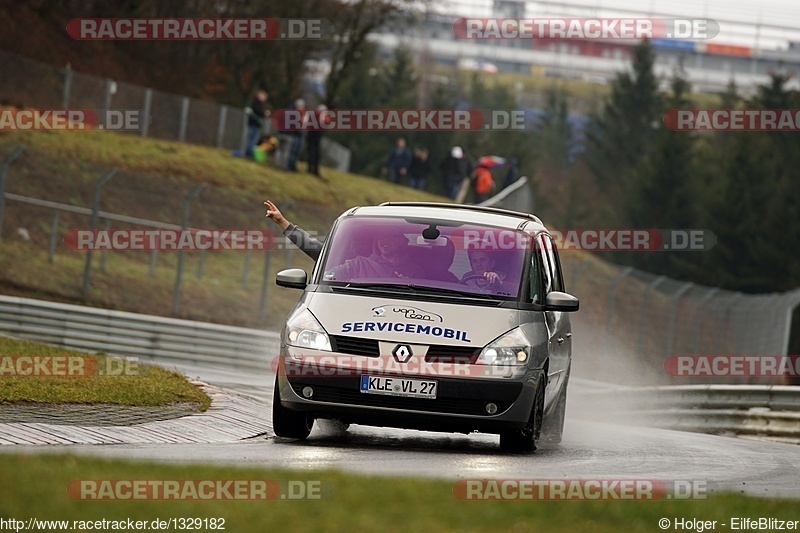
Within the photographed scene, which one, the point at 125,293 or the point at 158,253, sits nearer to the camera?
the point at 125,293

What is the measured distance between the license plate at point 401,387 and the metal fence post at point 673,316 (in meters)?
21.0

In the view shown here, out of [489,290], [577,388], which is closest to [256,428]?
[489,290]

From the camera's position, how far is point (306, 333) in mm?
10797

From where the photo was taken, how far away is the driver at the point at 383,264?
11445mm

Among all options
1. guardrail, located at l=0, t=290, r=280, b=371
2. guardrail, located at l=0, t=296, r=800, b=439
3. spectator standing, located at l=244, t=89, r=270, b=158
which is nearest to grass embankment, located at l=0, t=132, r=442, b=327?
guardrail, located at l=0, t=296, r=800, b=439

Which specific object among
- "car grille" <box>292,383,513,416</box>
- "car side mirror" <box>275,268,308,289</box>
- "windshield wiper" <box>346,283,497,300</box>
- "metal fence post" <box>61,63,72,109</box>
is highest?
"metal fence post" <box>61,63,72,109</box>

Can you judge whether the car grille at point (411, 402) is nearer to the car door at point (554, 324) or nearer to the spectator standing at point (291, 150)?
the car door at point (554, 324)

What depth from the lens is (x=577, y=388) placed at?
22.4m

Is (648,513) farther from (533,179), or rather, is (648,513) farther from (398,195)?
(533,179)

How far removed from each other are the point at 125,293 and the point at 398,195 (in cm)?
2372

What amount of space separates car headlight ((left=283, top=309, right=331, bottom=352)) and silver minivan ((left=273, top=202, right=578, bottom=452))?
1 centimetres

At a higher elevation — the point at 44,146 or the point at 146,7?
the point at 146,7

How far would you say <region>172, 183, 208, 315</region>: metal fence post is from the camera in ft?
82.9

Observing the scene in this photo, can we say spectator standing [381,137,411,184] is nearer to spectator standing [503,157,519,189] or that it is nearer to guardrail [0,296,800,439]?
spectator standing [503,157,519,189]
